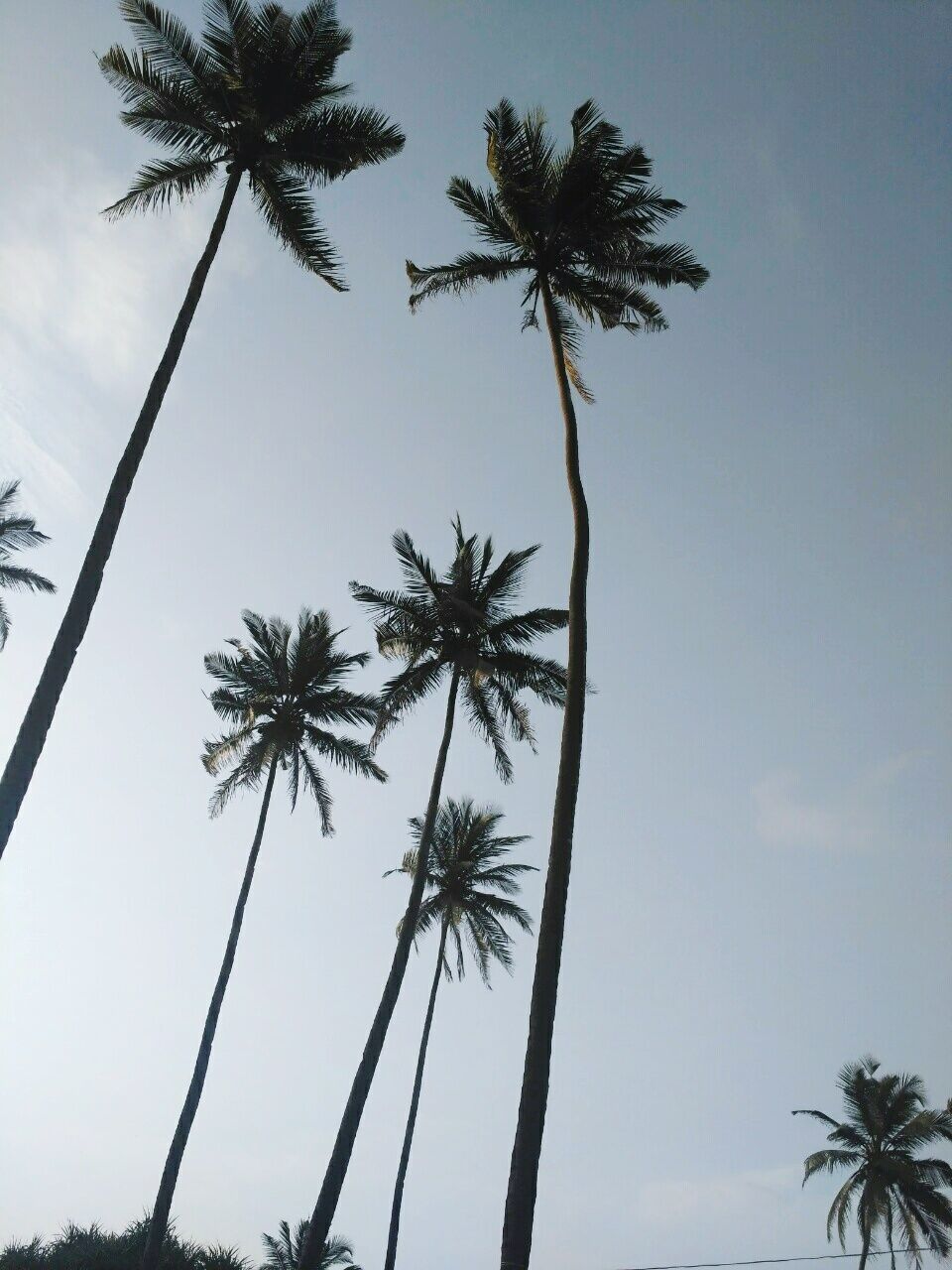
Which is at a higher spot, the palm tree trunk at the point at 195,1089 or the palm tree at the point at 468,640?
the palm tree at the point at 468,640

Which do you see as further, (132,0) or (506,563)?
(506,563)

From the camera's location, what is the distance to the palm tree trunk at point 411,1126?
28156mm

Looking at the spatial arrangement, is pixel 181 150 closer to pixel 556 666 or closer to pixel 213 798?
pixel 556 666

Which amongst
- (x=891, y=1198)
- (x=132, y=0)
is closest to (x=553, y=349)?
(x=132, y=0)

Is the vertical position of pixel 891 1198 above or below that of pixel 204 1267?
above

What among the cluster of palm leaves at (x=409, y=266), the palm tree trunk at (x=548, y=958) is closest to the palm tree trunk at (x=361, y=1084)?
the cluster of palm leaves at (x=409, y=266)

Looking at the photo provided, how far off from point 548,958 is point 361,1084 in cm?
1017

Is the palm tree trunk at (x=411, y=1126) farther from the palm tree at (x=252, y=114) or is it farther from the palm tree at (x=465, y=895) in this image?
the palm tree at (x=252, y=114)

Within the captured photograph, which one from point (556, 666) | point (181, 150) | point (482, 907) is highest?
point (181, 150)

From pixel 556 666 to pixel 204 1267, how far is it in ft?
55.5

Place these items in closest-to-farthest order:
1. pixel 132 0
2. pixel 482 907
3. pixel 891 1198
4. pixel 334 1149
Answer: pixel 132 0
pixel 334 1149
pixel 482 907
pixel 891 1198

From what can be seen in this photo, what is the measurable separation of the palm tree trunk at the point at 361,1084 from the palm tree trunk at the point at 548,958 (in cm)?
937

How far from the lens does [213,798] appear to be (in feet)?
85.8

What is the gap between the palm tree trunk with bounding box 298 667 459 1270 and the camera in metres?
17.1
